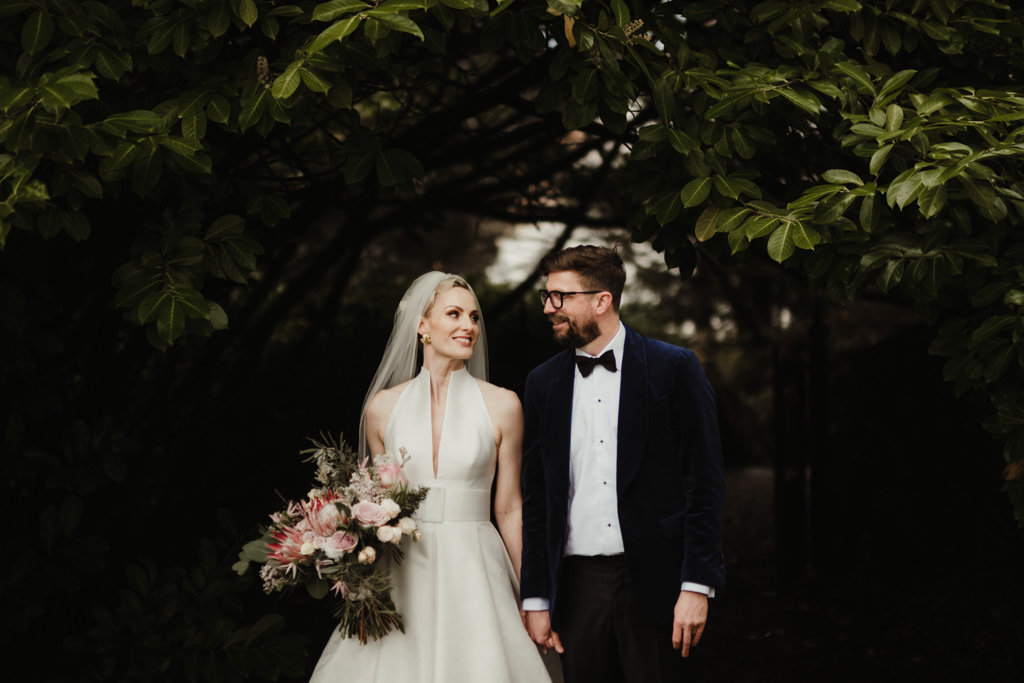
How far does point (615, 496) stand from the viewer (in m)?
3.55

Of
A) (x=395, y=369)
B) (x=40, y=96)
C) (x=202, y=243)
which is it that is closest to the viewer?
(x=40, y=96)

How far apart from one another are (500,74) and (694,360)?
3153mm

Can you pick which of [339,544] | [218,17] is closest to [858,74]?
[218,17]

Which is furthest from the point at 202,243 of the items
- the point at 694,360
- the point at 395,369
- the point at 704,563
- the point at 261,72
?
the point at 704,563

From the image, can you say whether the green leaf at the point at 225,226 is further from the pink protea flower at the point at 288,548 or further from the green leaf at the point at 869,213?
the green leaf at the point at 869,213

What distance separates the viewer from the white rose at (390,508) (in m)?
3.45

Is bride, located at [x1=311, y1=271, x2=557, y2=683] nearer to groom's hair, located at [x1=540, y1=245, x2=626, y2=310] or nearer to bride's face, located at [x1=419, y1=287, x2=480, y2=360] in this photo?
bride's face, located at [x1=419, y1=287, x2=480, y2=360]

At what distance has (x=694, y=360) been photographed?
11.8 feet

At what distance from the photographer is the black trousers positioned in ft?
11.4

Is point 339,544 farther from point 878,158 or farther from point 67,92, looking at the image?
point 878,158

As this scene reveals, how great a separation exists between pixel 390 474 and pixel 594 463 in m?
0.74

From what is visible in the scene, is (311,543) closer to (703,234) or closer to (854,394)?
(703,234)

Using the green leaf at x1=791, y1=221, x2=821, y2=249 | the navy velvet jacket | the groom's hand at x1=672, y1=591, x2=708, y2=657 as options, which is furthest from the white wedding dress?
the green leaf at x1=791, y1=221, x2=821, y2=249

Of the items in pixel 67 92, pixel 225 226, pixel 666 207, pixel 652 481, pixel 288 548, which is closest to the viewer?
pixel 67 92
